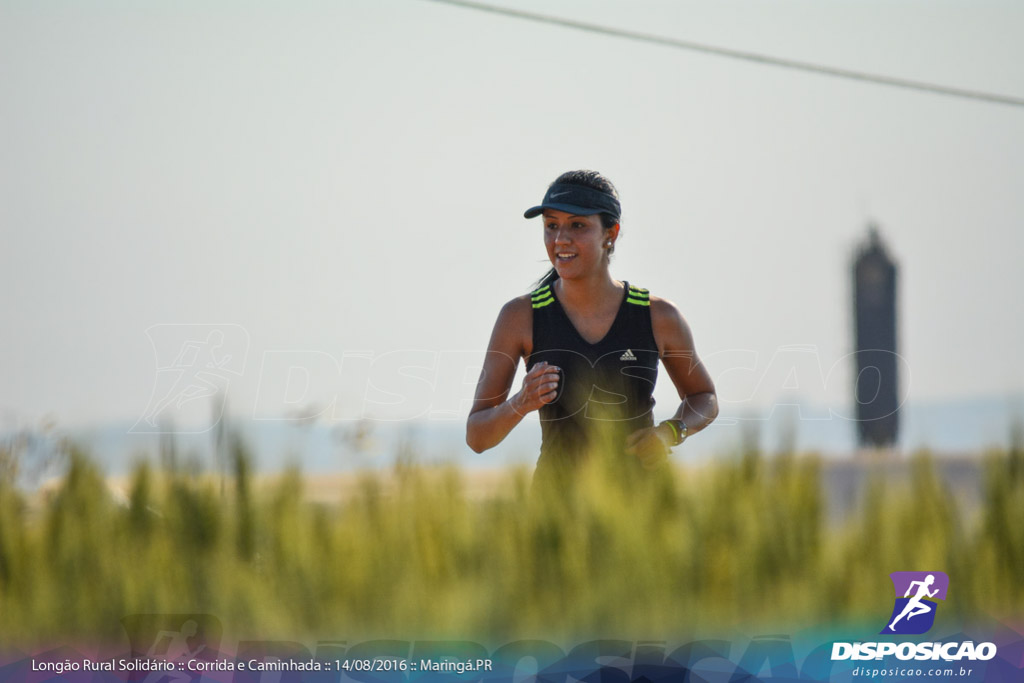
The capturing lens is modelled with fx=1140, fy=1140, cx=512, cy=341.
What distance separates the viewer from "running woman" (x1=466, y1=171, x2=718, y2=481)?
8.65ft

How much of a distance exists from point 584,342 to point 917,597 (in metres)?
0.94

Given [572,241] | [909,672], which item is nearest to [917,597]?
[909,672]

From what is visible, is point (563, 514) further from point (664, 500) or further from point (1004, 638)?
point (1004, 638)

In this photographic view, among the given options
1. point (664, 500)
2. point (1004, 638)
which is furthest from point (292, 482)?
point (1004, 638)

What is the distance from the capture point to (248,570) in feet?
6.73

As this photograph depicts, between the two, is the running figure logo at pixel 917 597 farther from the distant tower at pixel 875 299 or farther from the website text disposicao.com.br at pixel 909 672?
the distant tower at pixel 875 299

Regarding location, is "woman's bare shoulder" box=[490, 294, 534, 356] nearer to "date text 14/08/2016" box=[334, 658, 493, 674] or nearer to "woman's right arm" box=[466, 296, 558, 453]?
"woman's right arm" box=[466, 296, 558, 453]

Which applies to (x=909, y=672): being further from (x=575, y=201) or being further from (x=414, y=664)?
(x=575, y=201)

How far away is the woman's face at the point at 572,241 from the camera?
8.88ft

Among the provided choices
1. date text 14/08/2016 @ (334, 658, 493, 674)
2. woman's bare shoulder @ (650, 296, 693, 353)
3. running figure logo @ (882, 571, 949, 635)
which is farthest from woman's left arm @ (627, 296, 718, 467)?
date text 14/08/2016 @ (334, 658, 493, 674)

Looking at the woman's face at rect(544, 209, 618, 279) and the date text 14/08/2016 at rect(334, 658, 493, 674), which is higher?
the woman's face at rect(544, 209, 618, 279)

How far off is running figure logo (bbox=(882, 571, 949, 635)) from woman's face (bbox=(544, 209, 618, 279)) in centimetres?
103

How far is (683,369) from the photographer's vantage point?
9.38 ft

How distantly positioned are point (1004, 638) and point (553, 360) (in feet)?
3.68
